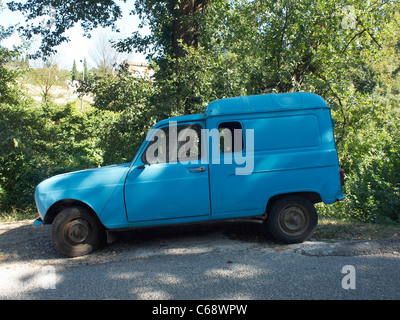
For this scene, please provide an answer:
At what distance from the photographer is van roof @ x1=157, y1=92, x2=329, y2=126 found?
229 inches

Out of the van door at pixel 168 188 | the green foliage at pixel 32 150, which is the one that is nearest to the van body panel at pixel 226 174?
the van door at pixel 168 188

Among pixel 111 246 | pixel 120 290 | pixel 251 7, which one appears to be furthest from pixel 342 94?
pixel 120 290

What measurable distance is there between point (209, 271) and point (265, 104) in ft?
8.93

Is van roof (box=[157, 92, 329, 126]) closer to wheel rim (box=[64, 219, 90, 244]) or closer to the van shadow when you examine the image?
the van shadow

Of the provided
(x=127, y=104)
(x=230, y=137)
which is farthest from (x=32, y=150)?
(x=230, y=137)

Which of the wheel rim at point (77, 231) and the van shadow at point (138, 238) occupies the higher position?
the wheel rim at point (77, 231)

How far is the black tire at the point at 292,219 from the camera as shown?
5770 mm

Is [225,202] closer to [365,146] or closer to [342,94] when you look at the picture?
[342,94]

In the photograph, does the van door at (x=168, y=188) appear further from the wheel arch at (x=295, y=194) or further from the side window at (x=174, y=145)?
the wheel arch at (x=295, y=194)

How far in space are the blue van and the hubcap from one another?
0.01m

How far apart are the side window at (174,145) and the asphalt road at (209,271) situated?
1430mm
